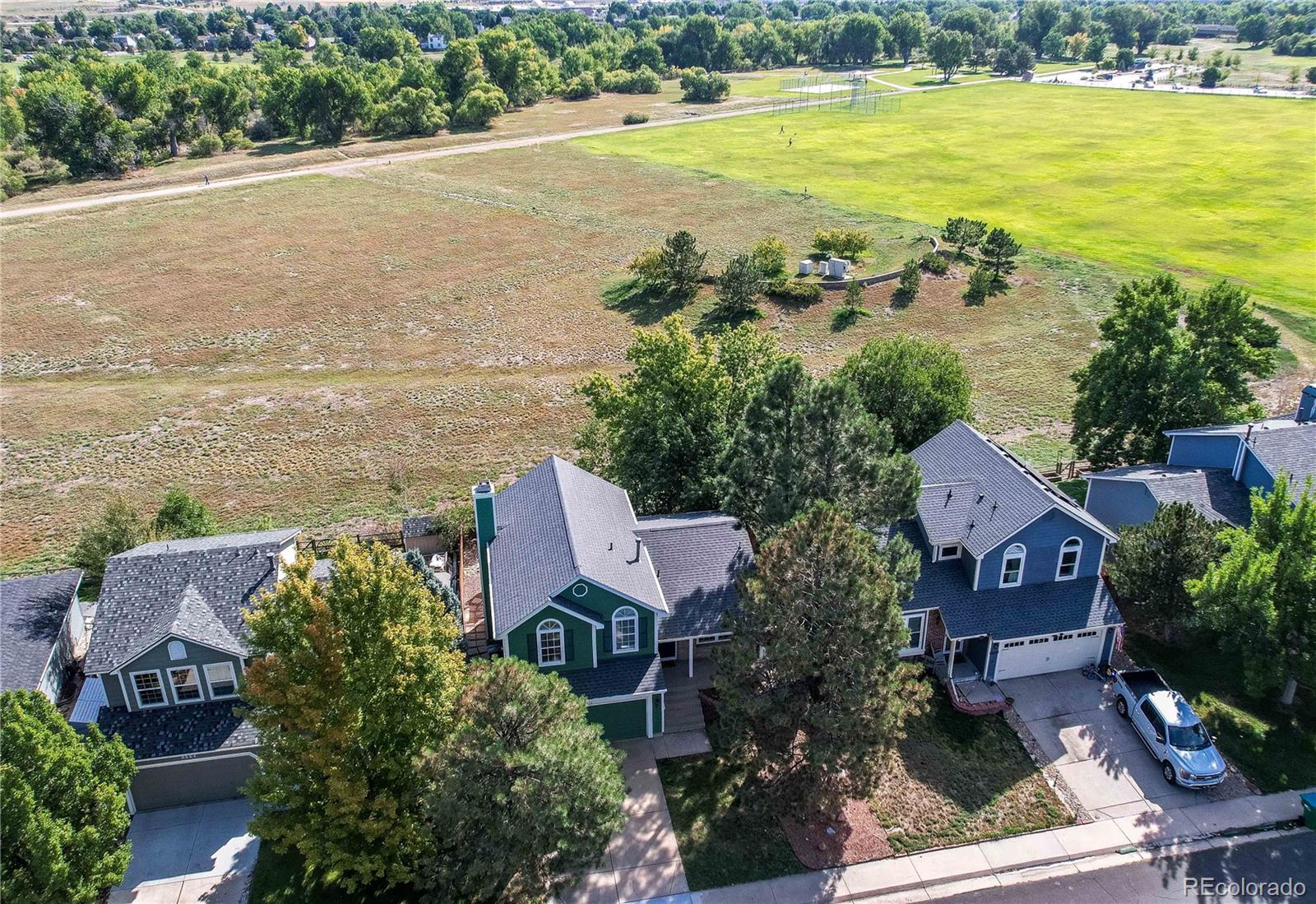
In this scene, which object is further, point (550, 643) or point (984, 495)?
point (984, 495)

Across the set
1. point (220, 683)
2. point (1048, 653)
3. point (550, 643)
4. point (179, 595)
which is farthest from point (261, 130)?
point (1048, 653)

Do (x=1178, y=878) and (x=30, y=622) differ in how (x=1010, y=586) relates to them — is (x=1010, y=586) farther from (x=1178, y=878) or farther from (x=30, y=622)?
(x=30, y=622)

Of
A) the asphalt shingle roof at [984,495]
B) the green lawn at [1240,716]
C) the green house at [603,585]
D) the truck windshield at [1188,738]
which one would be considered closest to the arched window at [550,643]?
the green house at [603,585]

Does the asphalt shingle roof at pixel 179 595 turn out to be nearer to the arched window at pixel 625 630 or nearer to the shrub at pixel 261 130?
the arched window at pixel 625 630

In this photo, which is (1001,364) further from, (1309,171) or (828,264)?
(1309,171)

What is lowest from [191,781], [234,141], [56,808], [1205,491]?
[191,781]
